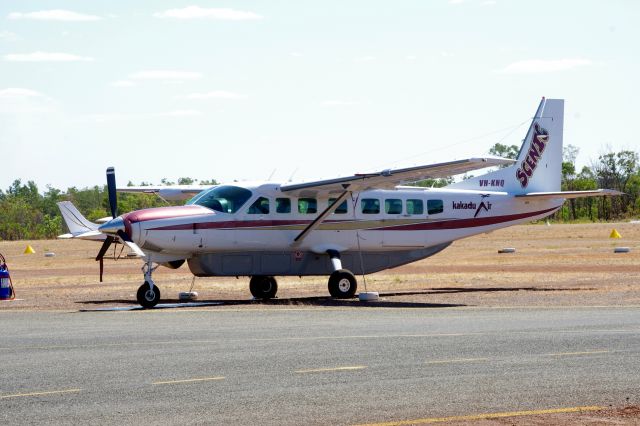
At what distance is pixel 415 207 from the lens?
96.5 feet

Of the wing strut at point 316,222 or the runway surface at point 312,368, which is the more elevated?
the wing strut at point 316,222

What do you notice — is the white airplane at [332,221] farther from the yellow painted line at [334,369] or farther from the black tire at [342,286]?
the yellow painted line at [334,369]

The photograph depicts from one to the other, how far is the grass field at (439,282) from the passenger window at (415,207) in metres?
2.18

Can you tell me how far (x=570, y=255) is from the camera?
158 ft

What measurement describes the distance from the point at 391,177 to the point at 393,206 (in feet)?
12.8

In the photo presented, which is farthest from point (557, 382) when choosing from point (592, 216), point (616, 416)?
point (592, 216)

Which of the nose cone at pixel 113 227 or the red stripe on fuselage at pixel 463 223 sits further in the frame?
the red stripe on fuselage at pixel 463 223

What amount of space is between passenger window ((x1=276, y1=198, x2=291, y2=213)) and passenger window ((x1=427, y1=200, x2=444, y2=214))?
423cm

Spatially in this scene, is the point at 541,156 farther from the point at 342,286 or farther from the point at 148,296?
the point at 148,296

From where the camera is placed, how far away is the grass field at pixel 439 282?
87.0 feet

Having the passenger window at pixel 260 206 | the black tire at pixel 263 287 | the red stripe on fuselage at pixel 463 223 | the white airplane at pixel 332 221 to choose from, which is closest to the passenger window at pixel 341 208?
the white airplane at pixel 332 221

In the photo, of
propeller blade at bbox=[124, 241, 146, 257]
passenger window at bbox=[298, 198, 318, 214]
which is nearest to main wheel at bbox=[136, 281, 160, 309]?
propeller blade at bbox=[124, 241, 146, 257]

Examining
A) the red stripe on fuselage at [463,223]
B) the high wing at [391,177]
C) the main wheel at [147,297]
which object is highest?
the high wing at [391,177]

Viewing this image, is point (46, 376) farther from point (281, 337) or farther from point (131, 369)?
point (281, 337)
